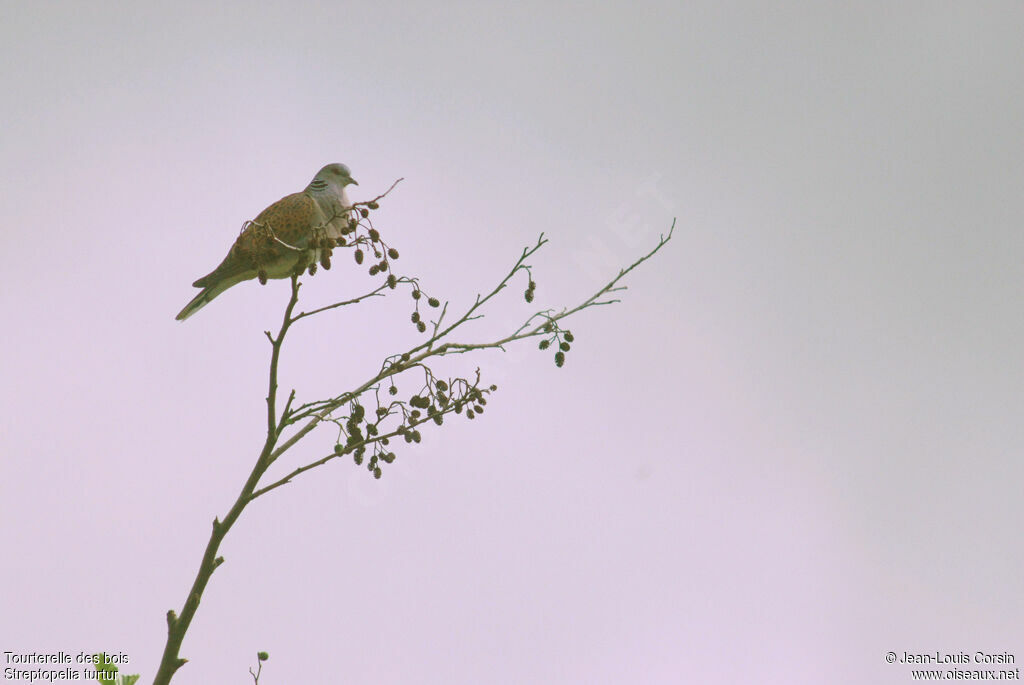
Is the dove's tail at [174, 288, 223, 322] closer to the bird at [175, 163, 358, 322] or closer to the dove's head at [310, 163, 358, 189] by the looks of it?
the bird at [175, 163, 358, 322]

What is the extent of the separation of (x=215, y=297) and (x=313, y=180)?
1.34 metres

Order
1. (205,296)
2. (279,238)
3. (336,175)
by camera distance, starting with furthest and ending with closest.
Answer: (336,175) → (205,296) → (279,238)

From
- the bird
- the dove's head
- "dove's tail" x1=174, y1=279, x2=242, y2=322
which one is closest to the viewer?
the bird

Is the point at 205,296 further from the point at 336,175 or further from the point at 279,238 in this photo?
the point at 336,175

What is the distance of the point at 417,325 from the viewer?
5523 millimetres

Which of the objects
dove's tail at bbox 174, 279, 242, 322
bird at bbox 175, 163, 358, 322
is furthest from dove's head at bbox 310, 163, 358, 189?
dove's tail at bbox 174, 279, 242, 322

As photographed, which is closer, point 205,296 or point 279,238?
point 279,238

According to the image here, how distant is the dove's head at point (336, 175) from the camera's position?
7664mm

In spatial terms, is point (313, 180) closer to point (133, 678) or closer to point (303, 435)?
point (303, 435)

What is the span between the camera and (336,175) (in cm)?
774

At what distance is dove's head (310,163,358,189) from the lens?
7.66 m

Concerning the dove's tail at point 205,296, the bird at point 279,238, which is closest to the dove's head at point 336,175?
the bird at point 279,238

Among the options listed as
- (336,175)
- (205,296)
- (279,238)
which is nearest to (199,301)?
(205,296)

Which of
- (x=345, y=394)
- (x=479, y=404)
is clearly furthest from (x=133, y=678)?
(x=479, y=404)
